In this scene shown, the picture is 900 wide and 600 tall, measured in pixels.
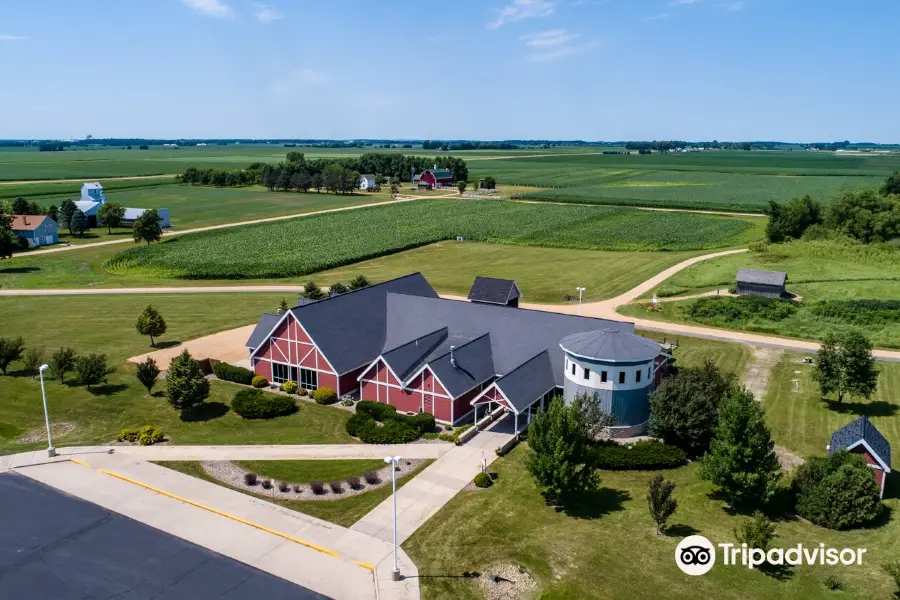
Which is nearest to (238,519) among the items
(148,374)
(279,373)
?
(279,373)

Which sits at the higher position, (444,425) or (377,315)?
(377,315)

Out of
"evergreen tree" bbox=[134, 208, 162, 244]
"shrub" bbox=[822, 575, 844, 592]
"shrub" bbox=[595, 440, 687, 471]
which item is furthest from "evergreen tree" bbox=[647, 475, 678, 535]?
"evergreen tree" bbox=[134, 208, 162, 244]

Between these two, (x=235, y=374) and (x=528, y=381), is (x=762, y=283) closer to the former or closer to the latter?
(x=528, y=381)

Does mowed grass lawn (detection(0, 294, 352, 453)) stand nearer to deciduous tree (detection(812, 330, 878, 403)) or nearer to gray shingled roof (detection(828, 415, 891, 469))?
gray shingled roof (detection(828, 415, 891, 469))

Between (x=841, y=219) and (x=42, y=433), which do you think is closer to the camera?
(x=42, y=433)

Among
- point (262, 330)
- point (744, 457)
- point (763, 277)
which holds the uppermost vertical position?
point (763, 277)

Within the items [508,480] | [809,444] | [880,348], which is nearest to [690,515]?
[508,480]

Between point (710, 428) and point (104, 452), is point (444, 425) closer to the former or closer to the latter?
point (710, 428)
